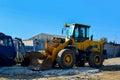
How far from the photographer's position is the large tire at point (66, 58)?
21609mm

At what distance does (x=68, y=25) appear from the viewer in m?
24.3

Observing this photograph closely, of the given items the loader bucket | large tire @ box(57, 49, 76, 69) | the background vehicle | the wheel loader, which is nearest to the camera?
the loader bucket

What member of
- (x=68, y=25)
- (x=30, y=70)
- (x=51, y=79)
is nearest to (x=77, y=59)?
(x=68, y=25)

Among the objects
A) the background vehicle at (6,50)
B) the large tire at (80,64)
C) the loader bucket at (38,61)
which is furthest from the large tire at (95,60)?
the background vehicle at (6,50)

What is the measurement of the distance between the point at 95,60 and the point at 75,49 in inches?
83.6

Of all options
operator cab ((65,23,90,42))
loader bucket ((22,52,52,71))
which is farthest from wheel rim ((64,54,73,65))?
operator cab ((65,23,90,42))

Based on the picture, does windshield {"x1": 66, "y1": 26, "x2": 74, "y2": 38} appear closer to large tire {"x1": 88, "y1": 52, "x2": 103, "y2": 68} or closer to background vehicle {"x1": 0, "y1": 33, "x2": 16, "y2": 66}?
large tire {"x1": 88, "y1": 52, "x2": 103, "y2": 68}

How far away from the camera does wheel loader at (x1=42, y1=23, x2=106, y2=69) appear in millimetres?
21984

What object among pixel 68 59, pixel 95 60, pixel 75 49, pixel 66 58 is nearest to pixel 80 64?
pixel 95 60

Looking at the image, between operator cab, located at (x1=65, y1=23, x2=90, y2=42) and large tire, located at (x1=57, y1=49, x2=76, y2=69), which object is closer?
large tire, located at (x1=57, y1=49, x2=76, y2=69)

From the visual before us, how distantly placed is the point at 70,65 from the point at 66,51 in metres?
1.04

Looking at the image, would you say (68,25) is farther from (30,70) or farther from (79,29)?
(30,70)

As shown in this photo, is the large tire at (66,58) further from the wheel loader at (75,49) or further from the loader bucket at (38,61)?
the loader bucket at (38,61)

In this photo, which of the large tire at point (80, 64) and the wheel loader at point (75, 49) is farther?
the large tire at point (80, 64)
